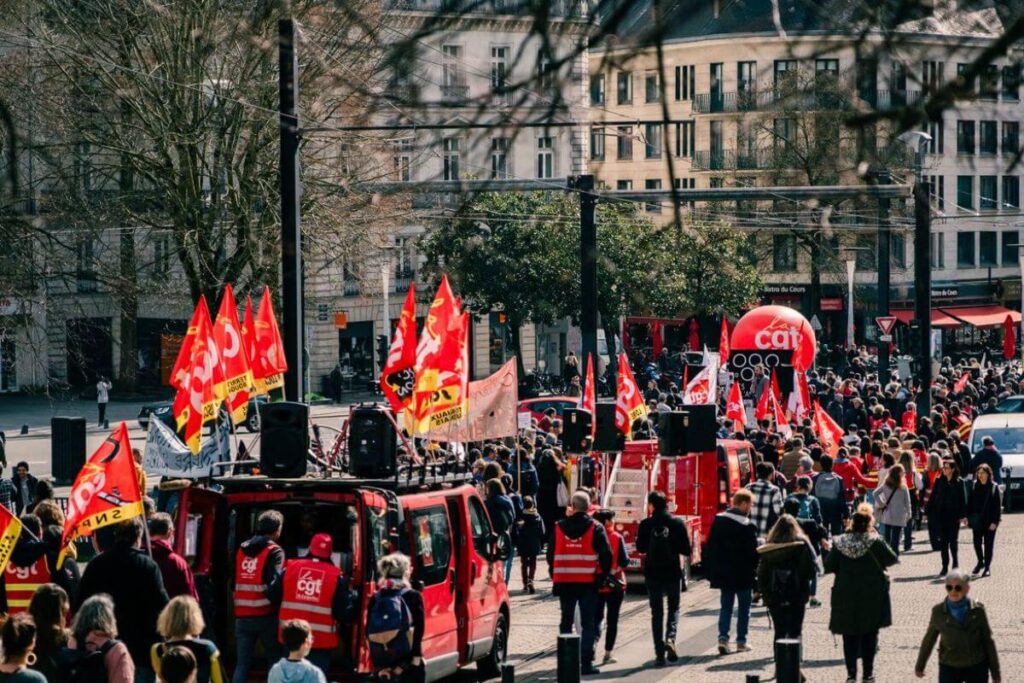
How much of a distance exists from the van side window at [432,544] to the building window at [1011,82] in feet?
28.4

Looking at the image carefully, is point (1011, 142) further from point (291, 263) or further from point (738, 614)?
point (291, 263)

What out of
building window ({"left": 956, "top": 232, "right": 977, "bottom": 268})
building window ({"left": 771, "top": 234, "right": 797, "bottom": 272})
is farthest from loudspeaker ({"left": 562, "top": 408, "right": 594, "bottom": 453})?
building window ({"left": 956, "top": 232, "right": 977, "bottom": 268})

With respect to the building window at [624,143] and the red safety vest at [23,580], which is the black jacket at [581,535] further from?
the building window at [624,143]

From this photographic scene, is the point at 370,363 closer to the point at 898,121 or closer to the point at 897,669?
the point at 897,669

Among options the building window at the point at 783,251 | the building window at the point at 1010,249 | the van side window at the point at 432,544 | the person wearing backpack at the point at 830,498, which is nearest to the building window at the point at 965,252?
the building window at the point at 1010,249

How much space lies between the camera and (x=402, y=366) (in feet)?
70.8

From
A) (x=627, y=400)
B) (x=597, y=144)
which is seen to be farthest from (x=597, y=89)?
(x=627, y=400)

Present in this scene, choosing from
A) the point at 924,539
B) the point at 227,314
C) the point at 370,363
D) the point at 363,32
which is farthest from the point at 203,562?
the point at 370,363

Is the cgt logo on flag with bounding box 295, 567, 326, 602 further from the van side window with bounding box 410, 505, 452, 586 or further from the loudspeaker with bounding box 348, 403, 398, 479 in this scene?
the loudspeaker with bounding box 348, 403, 398, 479

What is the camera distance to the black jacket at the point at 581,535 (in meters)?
14.9

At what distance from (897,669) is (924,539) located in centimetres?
1108

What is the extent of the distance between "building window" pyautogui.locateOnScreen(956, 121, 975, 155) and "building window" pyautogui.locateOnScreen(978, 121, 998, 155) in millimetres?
27

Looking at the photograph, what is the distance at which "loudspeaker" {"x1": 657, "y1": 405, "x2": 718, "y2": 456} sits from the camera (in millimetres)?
19906

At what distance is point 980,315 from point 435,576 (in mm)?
58409
